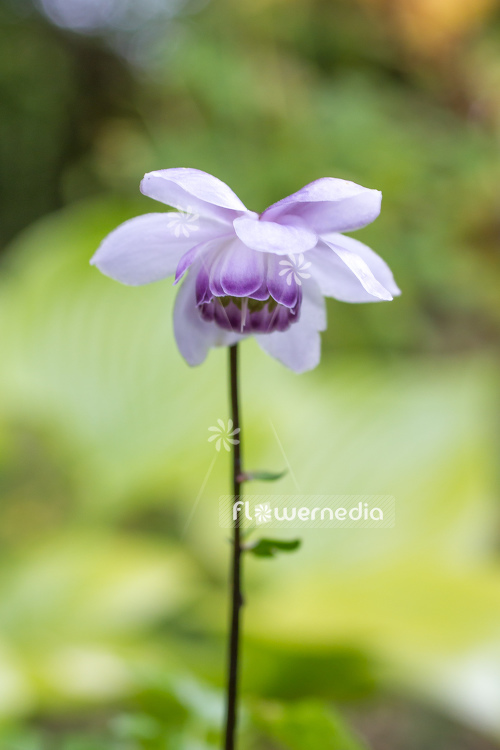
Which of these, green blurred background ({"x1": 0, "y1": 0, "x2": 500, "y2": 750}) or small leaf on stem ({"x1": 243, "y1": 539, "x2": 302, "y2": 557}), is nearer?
small leaf on stem ({"x1": 243, "y1": 539, "x2": 302, "y2": 557})

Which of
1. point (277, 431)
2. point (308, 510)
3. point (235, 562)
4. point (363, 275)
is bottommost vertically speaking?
point (235, 562)

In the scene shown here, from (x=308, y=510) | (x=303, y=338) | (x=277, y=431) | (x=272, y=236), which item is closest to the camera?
(x=272, y=236)

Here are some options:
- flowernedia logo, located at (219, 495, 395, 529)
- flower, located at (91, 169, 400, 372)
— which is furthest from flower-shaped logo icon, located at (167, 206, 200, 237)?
flowernedia logo, located at (219, 495, 395, 529)

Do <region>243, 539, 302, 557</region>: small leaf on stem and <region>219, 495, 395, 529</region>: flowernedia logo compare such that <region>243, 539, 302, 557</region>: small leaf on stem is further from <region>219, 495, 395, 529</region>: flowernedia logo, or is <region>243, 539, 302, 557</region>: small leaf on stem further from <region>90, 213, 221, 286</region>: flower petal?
<region>90, 213, 221, 286</region>: flower petal

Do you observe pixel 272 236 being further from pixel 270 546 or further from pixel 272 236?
pixel 270 546

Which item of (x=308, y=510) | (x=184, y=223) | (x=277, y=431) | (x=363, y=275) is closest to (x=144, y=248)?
(x=184, y=223)

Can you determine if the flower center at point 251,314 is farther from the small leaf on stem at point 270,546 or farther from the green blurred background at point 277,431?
the green blurred background at point 277,431

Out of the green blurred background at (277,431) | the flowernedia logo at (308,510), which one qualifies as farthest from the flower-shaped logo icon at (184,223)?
the green blurred background at (277,431)
